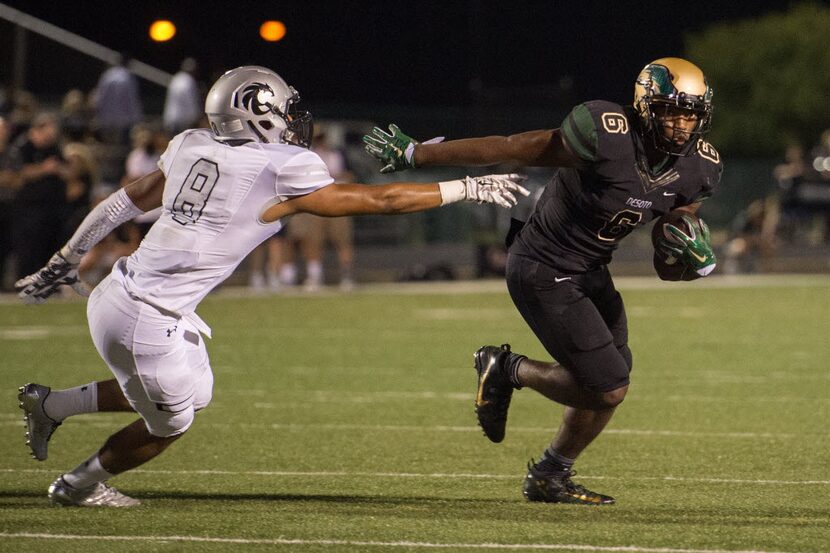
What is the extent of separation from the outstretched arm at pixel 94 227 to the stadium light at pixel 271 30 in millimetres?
8828

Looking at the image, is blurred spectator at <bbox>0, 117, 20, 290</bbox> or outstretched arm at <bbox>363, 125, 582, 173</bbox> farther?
blurred spectator at <bbox>0, 117, 20, 290</bbox>

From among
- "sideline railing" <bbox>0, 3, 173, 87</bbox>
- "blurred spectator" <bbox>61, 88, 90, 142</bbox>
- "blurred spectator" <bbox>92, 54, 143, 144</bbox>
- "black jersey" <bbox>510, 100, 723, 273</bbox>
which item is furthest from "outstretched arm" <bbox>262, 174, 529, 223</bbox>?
"sideline railing" <bbox>0, 3, 173, 87</bbox>

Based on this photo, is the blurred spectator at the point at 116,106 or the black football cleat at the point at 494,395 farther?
the blurred spectator at the point at 116,106

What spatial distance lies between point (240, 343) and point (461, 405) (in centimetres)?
359

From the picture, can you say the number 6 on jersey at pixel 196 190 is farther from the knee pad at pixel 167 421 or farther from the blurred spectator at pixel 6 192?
the blurred spectator at pixel 6 192

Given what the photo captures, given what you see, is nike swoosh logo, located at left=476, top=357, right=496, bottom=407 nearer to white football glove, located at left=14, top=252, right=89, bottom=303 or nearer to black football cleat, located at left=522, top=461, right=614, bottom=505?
black football cleat, located at left=522, top=461, right=614, bottom=505

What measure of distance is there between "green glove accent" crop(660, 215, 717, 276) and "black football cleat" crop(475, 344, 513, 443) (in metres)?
0.91

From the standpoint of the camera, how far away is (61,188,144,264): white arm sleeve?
590cm

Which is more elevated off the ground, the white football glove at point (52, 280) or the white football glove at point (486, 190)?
the white football glove at point (486, 190)

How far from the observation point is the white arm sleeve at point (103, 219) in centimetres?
590

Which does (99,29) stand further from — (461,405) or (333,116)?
(461,405)

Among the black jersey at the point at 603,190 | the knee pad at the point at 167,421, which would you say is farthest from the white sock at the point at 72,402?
the black jersey at the point at 603,190

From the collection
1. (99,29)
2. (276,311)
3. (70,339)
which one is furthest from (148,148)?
(99,29)

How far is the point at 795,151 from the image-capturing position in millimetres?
24422
